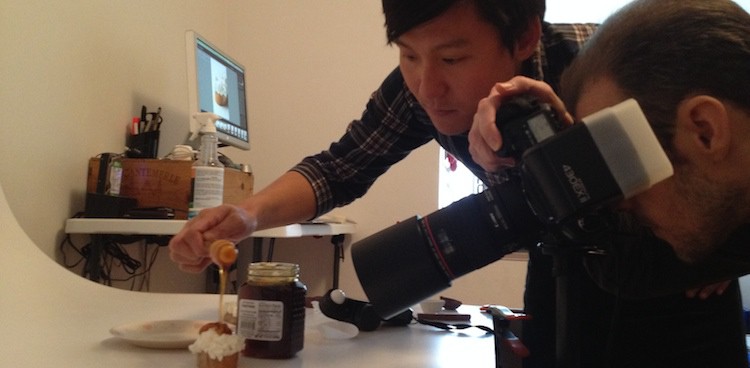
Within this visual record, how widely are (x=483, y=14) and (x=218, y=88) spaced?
1426mm

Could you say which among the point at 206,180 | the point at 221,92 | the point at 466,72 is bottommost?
the point at 206,180

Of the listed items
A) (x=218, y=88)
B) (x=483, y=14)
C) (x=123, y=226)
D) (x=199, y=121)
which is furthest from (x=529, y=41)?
(x=218, y=88)

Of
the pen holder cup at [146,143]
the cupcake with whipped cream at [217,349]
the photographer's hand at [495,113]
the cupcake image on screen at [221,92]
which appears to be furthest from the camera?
the cupcake image on screen at [221,92]

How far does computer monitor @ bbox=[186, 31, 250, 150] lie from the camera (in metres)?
1.81

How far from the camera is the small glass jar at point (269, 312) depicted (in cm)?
66

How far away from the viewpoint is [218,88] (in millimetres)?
1999

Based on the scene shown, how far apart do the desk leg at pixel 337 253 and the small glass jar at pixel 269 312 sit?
6.00 feet

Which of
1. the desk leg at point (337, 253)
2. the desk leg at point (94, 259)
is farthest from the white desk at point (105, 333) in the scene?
the desk leg at point (337, 253)

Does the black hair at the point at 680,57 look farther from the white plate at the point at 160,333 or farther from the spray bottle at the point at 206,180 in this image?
the spray bottle at the point at 206,180

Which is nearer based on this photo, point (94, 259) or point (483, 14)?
point (483, 14)

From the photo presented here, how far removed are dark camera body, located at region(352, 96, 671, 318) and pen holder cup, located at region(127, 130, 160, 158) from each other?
4.60 ft

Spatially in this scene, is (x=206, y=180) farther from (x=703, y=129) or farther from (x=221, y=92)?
(x=703, y=129)

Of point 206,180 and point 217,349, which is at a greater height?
point 206,180

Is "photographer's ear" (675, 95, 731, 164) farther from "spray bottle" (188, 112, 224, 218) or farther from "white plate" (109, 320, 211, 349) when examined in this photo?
"spray bottle" (188, 112, 224, 218)
